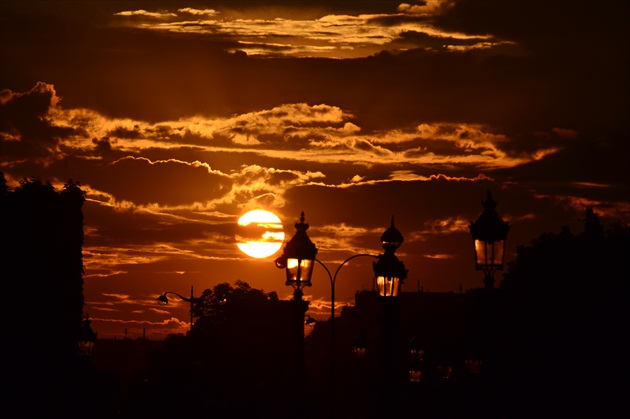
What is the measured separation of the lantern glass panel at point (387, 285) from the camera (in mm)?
25953

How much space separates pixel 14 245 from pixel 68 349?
628 cm

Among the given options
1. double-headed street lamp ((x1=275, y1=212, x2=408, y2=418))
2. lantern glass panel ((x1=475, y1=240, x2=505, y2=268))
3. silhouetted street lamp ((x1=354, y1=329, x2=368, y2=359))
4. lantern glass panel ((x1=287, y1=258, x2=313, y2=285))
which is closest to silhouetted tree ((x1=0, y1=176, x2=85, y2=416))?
silhouetted street lamp ((x1=354, y1=329, x2=368, y2=359))

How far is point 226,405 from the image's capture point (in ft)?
285

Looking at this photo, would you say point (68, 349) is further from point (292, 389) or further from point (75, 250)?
point (292, 389)

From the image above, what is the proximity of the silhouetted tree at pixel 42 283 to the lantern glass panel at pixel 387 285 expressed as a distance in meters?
34.5

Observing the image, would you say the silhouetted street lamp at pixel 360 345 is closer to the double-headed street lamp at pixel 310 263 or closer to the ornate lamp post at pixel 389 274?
the double-headed street lamp at pixel 310 263

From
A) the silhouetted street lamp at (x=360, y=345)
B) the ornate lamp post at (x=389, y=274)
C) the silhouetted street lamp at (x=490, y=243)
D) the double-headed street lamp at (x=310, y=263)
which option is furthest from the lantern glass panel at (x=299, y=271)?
the silhouetted street lamp at (x=360, y=345)

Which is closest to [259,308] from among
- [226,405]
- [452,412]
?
[226,405]

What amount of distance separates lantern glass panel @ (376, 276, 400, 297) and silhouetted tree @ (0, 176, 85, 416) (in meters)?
34.5

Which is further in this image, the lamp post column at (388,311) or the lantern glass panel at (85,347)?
the lantern glass panel at (85,347)

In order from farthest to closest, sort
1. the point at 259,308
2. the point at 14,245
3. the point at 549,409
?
the point at 259,308 < the point at 14,245 < the point at 549,409

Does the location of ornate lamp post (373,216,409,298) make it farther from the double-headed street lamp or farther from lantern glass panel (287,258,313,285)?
lantern glass panel (287,258,313,285)

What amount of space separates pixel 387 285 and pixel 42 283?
45732 mm

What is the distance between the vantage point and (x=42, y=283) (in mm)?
68812
